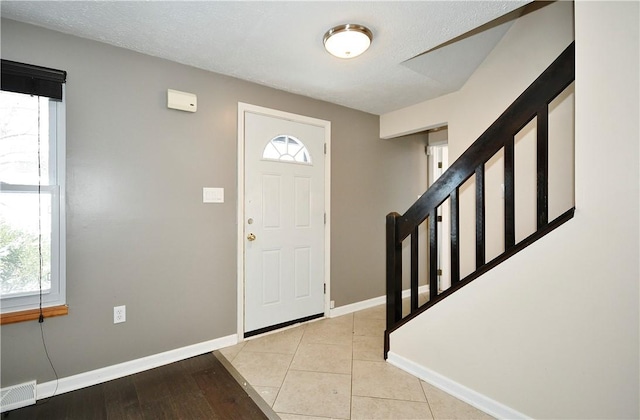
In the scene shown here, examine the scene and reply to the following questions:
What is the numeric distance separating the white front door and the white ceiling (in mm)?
485

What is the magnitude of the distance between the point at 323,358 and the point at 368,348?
1.35 feet

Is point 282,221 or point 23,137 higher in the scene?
point 23,137

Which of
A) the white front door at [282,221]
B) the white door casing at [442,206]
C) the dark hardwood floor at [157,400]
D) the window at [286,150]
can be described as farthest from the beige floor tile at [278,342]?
the white door casing at [442,206]

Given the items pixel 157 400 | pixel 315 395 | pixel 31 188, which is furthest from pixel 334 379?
pixel 31 188

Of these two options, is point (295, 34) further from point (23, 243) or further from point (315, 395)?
point (315, 395)

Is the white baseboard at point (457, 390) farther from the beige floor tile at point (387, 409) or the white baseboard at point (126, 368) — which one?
the white baseboard at point (126, 368)

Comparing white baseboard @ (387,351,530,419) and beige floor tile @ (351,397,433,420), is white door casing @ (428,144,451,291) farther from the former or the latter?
beige floor tile @ (351,397,433,420)

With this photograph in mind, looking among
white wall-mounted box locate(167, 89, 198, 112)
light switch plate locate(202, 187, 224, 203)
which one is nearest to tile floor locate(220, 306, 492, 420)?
light switch plate locate(202, 187, 224, 203)

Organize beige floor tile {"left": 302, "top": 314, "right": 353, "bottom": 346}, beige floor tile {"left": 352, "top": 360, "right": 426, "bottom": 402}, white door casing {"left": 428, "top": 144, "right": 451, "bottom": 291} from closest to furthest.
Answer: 1. beige floor tile {"left": 352, "top": 360, "right": 426, "bottom": 402}
2. beige floor tile {"left": 302, "top": 314, "right": 353, "bottom": 346}
3. white door casing {"left": 428, "top": 144, "right": 451, "bottom": 291}

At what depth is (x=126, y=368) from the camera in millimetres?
2082

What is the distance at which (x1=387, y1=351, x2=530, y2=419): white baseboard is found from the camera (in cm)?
161

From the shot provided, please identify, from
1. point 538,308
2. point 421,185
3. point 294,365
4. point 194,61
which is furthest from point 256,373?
point 421,185

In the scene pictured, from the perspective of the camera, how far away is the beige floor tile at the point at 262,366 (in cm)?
202

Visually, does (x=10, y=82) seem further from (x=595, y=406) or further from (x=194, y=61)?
(x=595, y=406)
